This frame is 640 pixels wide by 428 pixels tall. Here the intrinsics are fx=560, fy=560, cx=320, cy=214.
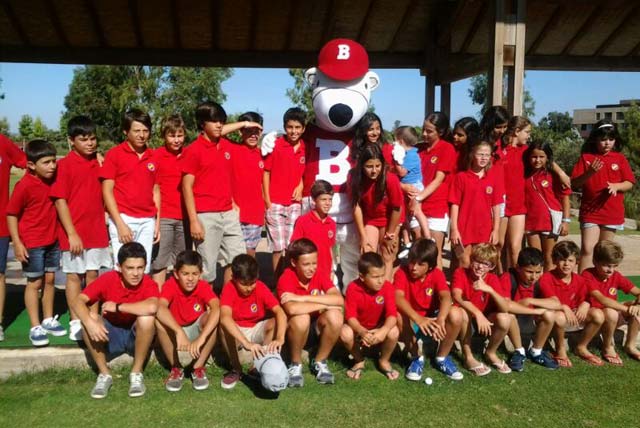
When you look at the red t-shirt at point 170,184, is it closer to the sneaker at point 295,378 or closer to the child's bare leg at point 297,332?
the child's bare leg at point 297,332

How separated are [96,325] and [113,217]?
89cm

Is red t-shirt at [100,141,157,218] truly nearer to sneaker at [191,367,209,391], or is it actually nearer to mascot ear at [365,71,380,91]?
sneaker at [191,367,209,391]

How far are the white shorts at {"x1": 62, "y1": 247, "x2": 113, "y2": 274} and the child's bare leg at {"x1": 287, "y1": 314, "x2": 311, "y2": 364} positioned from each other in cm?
158

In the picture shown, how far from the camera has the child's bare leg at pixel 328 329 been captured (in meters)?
3.73

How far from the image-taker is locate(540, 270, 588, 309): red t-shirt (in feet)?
13.9

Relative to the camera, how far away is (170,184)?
14.8 feet

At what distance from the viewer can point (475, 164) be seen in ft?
15.0

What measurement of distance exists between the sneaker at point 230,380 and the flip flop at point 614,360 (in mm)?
2757

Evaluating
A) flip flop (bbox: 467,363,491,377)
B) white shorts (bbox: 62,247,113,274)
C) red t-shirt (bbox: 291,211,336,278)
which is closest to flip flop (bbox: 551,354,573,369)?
flip flop (bbox: 467,363,491,377)

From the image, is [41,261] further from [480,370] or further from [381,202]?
[480,370]

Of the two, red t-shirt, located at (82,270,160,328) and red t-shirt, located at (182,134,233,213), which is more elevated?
red t-shirt, located at (182,134,233,213)

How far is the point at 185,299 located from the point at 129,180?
1.05 meters

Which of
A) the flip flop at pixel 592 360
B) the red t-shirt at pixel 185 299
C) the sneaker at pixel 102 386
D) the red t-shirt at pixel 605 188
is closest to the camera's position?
the sneaker at pixel 102 386

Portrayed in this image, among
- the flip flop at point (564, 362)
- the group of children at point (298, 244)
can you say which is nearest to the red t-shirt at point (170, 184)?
the group of children at point (298, 244)
